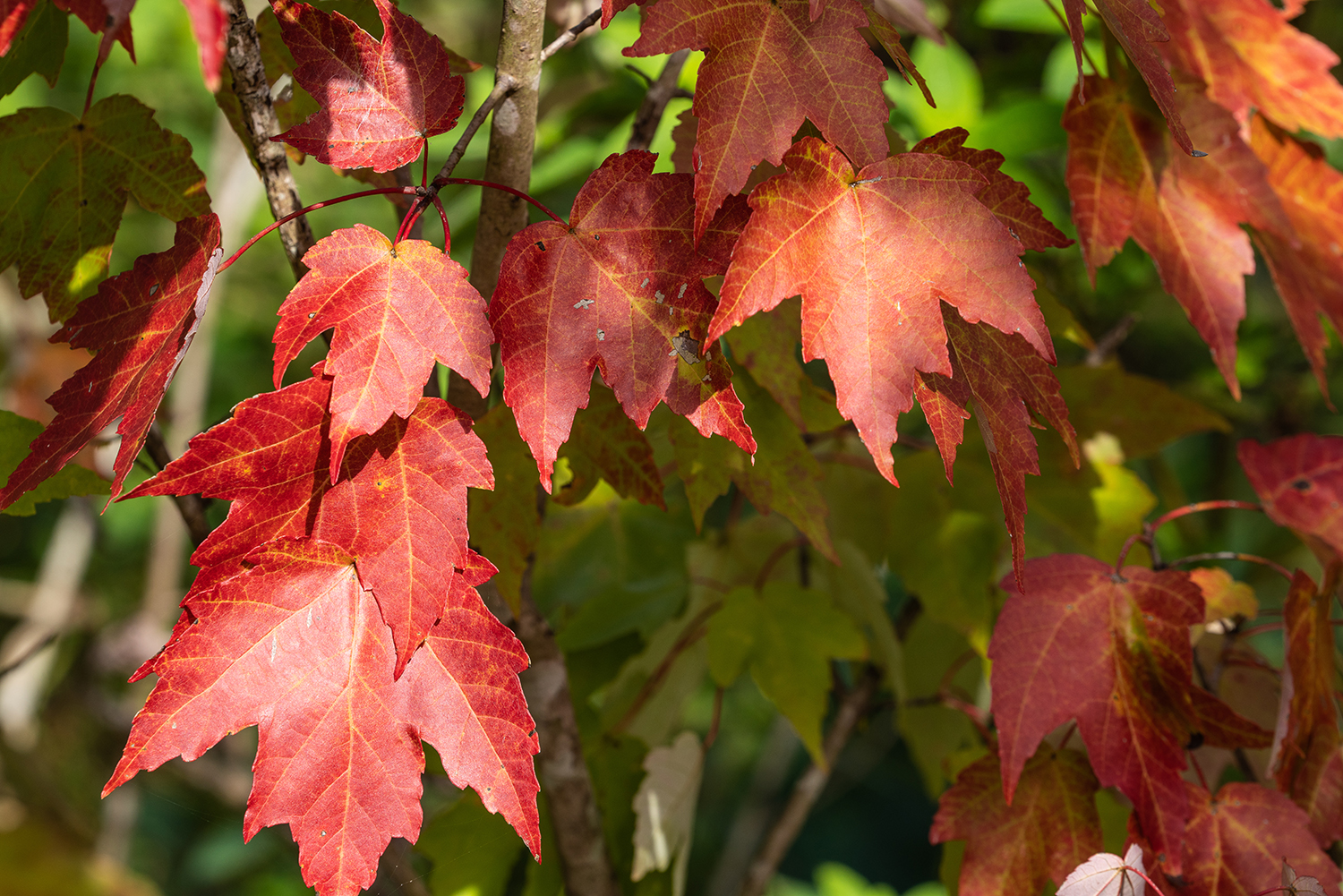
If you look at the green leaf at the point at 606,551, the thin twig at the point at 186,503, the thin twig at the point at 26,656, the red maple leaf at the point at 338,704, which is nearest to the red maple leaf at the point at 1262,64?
the green leaf at the point at 606,551

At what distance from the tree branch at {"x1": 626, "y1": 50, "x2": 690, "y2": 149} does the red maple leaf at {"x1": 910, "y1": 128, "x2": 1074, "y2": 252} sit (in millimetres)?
280

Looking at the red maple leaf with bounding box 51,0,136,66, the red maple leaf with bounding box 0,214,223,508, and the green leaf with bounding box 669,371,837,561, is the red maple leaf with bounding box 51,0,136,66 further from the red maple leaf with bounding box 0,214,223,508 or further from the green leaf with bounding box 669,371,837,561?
the green leaf with bounding box 669,371,837,561

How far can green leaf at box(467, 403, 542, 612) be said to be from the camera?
2.03ft

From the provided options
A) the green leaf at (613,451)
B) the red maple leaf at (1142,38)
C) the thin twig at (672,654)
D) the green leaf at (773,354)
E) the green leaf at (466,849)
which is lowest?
the green leaf at (466,849)

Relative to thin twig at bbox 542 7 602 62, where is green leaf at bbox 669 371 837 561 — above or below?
below

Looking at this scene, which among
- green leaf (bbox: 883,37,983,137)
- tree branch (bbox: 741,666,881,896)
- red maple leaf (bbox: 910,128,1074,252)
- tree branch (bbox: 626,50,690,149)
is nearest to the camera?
red maple leaf (bbox: 910,128,1074,252)

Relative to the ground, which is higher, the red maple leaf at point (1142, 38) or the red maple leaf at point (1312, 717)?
the red maple leaf at point (1142, 38)

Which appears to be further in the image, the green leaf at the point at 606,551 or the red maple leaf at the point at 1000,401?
the green leaf at the point at 606,551

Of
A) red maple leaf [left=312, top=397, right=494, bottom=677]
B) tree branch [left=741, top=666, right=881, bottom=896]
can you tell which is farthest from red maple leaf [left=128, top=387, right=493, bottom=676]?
tree branch [left=741, top=666, right=881, bottom=896]

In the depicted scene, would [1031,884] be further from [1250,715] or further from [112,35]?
[112,35]

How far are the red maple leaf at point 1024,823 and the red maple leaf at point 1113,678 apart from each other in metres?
0.07

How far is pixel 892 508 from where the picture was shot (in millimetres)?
925

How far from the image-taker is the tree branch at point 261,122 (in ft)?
1.73

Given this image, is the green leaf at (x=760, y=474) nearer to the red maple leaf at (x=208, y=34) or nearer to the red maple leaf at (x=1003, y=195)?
the red maple leaf at (x=1003, y=195)
